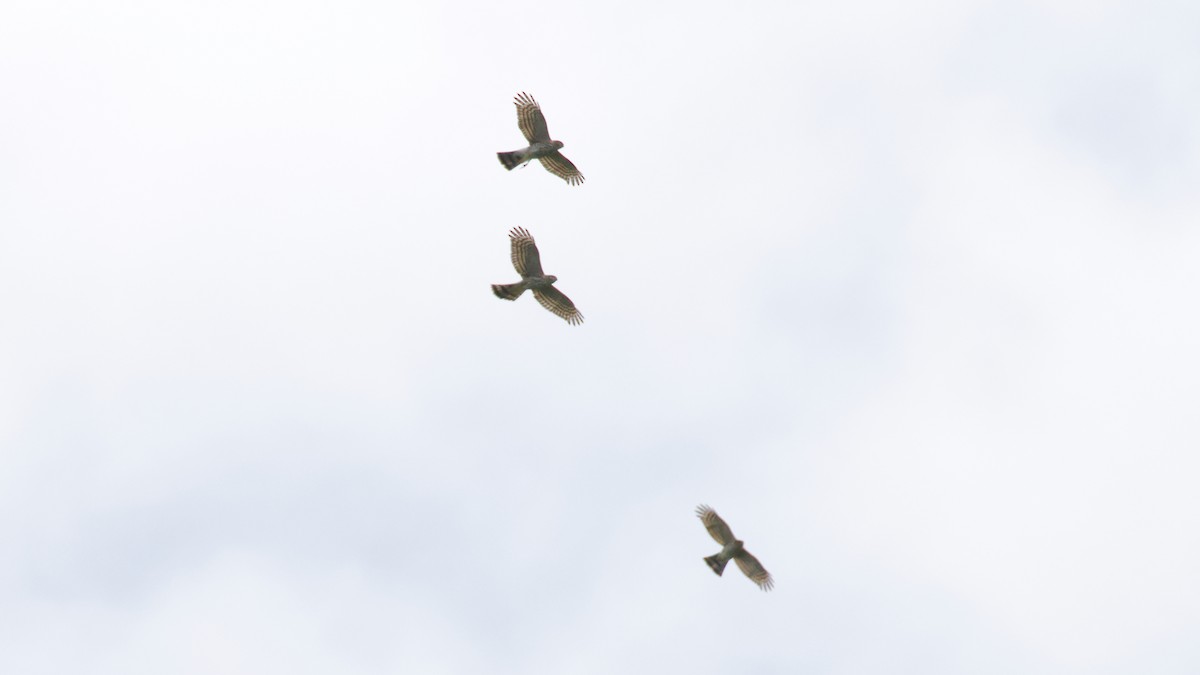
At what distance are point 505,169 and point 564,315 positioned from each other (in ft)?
21.1

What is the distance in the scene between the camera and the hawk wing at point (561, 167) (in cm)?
7544

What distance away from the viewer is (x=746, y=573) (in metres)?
74.2

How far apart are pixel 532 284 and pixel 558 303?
5.61 feet

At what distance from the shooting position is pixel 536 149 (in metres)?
74.9

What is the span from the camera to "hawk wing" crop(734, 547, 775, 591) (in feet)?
242

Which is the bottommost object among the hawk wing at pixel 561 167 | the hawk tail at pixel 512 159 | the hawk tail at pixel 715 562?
the hawk tail at pixel 715 562

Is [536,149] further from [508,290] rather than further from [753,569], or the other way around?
[753,569]

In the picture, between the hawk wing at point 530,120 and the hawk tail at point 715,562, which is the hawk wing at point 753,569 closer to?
the hawk tail at point 715,562

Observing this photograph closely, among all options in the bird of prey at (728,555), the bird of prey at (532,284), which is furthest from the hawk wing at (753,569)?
the bird of prey at (532,284)

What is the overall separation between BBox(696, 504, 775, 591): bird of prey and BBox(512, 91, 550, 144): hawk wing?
1472 centimetres

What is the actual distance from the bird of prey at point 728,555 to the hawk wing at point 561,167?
43.2ft

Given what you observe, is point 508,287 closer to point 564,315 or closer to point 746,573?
point 564,315

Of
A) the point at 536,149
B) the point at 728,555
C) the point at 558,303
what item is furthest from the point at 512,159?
the point at 728,555

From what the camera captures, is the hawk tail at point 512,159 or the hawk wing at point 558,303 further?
the hawk wing at point 558,303
